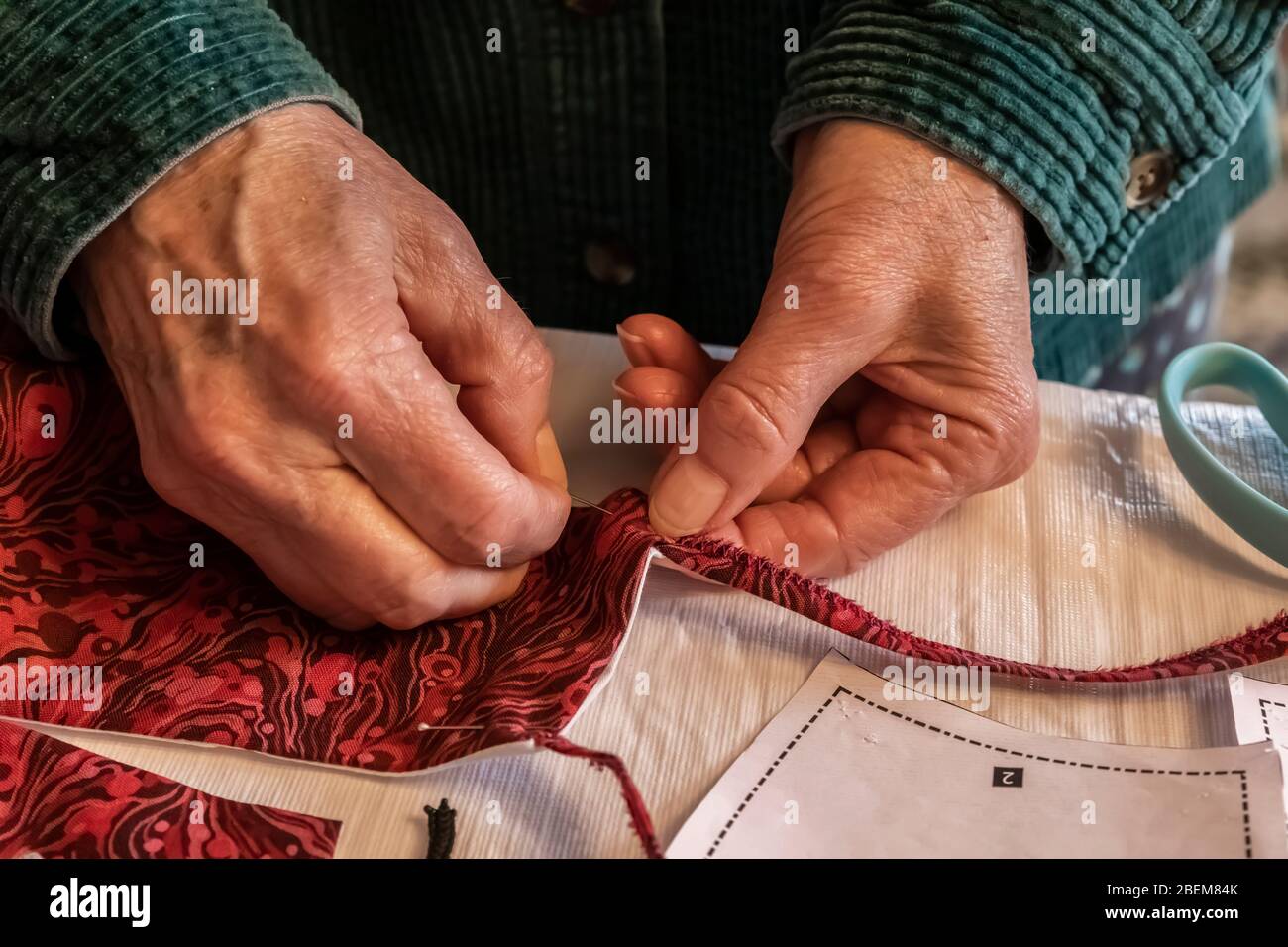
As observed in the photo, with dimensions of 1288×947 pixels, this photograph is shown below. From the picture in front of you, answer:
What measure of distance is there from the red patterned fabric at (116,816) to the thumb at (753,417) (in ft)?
0.76

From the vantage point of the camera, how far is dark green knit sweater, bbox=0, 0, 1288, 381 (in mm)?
553

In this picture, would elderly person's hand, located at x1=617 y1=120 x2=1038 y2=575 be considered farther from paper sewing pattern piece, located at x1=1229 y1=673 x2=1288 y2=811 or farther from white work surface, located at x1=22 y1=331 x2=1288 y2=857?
paper sewing pattern piece, located at x1=1229 y1=673 x2=1288 y2=811

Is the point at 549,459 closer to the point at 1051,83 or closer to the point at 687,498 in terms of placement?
the point at 687,498

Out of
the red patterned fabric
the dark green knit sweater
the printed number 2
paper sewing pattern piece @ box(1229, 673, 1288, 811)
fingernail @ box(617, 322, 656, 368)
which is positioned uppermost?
the dark green knit sweater

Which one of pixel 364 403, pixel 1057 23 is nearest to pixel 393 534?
pixel 364 403

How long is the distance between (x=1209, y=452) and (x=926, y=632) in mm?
230

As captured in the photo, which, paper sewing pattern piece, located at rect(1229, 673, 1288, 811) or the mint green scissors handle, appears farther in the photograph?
the mint green scissors handle

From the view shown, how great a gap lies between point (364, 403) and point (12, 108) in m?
0.24

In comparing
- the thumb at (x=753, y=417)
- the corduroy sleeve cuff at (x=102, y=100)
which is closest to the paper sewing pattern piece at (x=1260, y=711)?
the thumb at (x=753, y=417)

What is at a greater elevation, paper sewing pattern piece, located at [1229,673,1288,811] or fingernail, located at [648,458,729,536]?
fingernail, located at [648,458,729,536]

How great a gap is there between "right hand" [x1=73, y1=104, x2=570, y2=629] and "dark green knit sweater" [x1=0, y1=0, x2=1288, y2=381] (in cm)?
3

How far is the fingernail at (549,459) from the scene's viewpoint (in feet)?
2.00

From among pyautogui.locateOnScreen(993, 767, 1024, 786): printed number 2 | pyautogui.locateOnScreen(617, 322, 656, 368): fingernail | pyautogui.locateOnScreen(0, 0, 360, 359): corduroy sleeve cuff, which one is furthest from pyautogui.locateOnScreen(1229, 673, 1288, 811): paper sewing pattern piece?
pyautogui.locateOnScreen(0, 0, 360, 359): corduroy sleeve cuff

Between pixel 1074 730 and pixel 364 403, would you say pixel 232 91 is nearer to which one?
pixel 364 403
